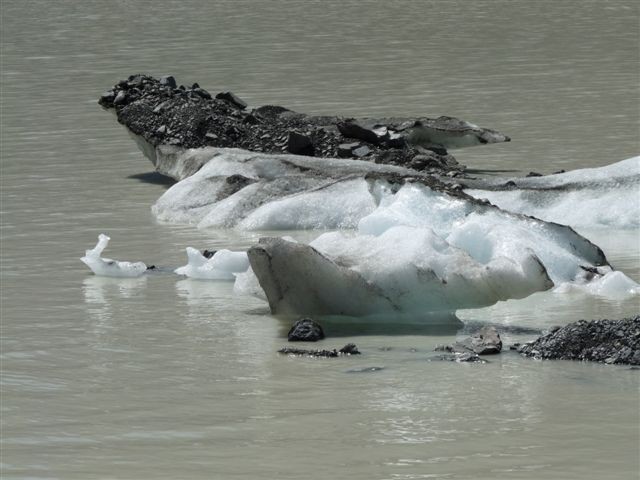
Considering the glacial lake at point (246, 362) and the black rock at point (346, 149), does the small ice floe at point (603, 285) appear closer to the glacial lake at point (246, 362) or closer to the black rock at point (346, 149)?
the glacial lake at point (246, 362)

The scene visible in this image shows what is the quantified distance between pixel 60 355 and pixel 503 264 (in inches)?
105

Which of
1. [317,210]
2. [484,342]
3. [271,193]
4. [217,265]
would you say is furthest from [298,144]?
[484,342]

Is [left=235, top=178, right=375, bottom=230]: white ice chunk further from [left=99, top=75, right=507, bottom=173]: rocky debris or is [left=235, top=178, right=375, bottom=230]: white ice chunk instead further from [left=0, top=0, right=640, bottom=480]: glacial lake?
[left=99, top=75, right=507, bottom=173]: rocky debris

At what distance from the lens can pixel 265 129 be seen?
54.2ft

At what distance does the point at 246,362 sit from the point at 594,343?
1.83 m

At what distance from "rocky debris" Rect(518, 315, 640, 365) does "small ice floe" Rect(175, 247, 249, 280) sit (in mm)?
2992

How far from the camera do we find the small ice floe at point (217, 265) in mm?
11180

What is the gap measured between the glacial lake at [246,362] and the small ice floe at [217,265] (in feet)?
0.38

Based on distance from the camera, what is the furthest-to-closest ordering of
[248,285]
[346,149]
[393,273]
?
[346,149]
[248,285]
[393,273]

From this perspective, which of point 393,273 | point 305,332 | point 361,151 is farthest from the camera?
point 361,151

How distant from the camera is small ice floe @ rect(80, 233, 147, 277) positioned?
1156 cm

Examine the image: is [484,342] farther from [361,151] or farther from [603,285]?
[361,151]

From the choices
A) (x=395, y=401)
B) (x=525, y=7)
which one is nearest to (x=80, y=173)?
(x=395, y=401)

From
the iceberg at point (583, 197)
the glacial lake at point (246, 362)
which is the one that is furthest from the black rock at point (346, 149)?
the iceberg at point (583, 197)
